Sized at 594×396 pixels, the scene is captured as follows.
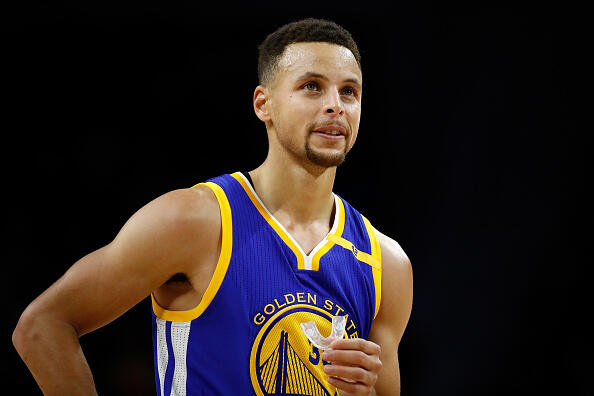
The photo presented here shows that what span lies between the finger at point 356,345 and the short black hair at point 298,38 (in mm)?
755

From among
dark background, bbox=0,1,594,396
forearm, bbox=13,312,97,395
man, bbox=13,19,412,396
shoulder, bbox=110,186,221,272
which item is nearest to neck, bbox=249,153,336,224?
man, bbox=13,19,412,396

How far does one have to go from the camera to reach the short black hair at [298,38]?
1691 mm

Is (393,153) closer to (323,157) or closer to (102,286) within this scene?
(323,157)

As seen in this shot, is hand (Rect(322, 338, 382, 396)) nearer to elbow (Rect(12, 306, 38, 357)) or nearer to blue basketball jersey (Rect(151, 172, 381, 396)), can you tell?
blue basketball jersey (Rect(151, 172, 381, 396))

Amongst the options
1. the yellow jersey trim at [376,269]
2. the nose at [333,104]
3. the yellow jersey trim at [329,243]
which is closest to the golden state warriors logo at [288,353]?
the yellow jersey trim at [329,243]

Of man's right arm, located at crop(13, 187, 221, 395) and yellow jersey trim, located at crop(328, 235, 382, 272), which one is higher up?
yellow jersey trim, located at crop(328, 235, 382, 272)

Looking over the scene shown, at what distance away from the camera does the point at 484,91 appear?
340 cm

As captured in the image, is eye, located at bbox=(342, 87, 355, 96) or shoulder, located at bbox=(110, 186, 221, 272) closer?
shoulder, located at bbox=(110, 186, 221, 272)

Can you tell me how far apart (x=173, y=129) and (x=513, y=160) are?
1793 mm

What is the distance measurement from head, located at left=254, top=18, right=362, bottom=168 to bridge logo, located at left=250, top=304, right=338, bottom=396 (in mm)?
411

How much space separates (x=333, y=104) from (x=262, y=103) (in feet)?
0.81

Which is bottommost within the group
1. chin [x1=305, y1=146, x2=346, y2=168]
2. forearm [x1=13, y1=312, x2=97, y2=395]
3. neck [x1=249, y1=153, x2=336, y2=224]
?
forearm [x1=13, y1=312, x2=97, y2=395]

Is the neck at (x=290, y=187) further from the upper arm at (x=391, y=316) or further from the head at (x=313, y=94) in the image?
the upper arm at (x=391, y=316)

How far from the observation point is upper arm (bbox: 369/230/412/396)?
5.54 ft
